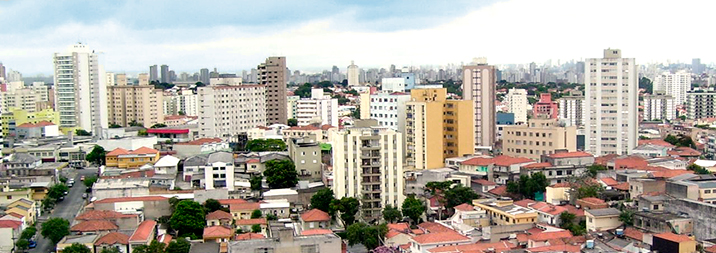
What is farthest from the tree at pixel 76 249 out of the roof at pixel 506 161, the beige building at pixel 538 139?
the beige building at pixel 538 139

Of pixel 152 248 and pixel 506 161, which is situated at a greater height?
pixel 506 161

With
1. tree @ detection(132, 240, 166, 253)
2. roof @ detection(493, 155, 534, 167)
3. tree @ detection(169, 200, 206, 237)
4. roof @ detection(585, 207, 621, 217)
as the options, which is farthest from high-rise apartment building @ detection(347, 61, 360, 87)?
tree @ detection(132, 240, 166, 253)

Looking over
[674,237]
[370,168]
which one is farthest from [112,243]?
[674,237]

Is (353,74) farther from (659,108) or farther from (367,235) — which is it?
(367,235)

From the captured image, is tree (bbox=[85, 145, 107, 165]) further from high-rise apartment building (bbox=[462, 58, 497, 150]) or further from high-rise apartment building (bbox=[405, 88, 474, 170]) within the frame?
high-rise apartment building (bbox=[462, 58, 497, 150])

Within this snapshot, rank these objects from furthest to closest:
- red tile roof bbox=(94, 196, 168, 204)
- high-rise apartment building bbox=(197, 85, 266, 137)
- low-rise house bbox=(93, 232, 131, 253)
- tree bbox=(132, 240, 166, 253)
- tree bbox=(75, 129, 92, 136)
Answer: tree bbox=(75, 129, 92, 136) < high-rise apartment building bbox=(197, 85, 266, 137) < red tile roof bbox=(94, 196, 168, 204) < low-rise house bbox=(93, 232, 131, 253) < tree bbox=(132, 240, 166, 253)

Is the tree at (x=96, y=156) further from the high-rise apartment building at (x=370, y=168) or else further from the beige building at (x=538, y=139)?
the beige building at (x=538, y=139)

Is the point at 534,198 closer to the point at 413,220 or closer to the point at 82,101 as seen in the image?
the point at 413,220
